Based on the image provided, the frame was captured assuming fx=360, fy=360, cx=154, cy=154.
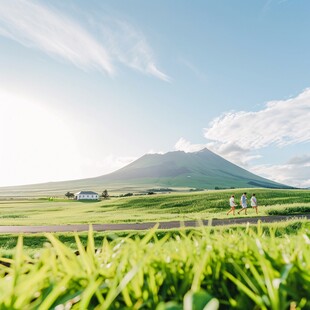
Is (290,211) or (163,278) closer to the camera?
(163,278)

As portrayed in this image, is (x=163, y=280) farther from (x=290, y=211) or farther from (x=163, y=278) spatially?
(x=290, y=211)

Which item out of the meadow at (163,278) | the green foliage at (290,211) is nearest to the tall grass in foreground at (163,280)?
the meadow at (163,278)

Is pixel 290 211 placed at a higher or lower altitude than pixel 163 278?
lower

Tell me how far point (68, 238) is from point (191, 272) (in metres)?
23.8

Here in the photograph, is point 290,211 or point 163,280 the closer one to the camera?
point 163,280

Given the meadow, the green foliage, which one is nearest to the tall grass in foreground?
the meadow

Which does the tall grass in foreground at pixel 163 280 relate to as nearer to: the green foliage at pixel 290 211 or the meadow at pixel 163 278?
the meadow at pixel 163 278

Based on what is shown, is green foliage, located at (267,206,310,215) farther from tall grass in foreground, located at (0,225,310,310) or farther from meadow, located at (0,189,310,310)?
tall grass in foreground, located at (0,225,310,310)

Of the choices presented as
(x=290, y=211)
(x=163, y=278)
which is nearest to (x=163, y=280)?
(x=163, y=278)

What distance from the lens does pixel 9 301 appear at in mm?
1101

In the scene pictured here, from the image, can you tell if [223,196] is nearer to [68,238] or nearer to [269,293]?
[68,238]

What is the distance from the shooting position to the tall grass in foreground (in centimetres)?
117

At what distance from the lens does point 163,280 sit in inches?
58.6

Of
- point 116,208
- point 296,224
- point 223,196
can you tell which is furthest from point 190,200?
point 296,224
